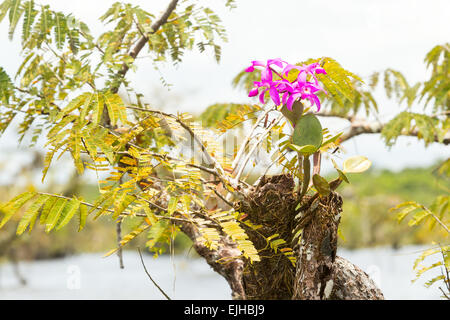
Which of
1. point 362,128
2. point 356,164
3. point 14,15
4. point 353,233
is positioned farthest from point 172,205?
point 353,233

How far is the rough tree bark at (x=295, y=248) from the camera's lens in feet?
3.56

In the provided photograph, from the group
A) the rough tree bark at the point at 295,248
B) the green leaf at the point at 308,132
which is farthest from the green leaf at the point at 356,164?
the green leaf at the point at 308,132

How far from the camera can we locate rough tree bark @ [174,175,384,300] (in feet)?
3.56

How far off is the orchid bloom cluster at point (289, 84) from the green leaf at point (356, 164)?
0.22 meters

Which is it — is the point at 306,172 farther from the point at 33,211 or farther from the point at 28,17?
the point at 28,17

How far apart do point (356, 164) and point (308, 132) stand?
0.78 feet

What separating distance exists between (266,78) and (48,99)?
0.87m

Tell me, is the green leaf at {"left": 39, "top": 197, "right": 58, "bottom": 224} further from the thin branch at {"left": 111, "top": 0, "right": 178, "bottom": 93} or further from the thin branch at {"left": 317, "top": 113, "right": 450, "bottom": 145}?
the thin branch at {"left": 317, "top": 113, "right": 450, "bottom": 145}

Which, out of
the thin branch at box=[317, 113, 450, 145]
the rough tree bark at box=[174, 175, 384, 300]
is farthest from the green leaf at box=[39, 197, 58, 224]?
the thin branch at box=[317, 113, 450, 145]

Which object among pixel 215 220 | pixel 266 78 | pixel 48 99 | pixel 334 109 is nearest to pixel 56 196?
pixel 215 220

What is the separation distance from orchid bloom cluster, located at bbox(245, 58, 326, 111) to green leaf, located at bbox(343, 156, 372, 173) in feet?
0.71

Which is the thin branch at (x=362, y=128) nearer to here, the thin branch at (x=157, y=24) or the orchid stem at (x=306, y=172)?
the thin branch at (x=157, y=24)
